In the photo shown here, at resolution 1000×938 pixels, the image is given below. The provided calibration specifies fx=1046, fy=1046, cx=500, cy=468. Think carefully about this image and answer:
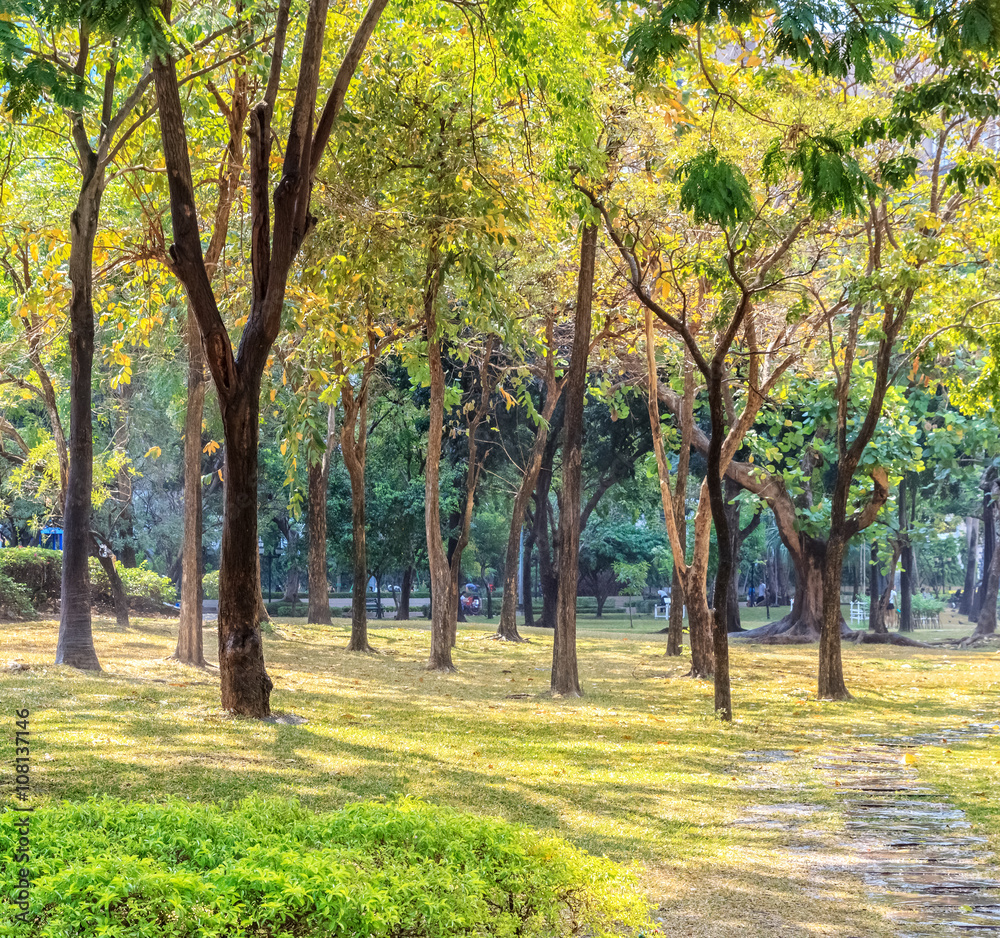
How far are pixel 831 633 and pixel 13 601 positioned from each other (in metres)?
15.7

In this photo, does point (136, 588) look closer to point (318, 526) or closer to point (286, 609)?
point (318, 526)

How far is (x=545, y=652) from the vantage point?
23.1 m

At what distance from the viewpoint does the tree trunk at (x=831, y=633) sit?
15555 mm

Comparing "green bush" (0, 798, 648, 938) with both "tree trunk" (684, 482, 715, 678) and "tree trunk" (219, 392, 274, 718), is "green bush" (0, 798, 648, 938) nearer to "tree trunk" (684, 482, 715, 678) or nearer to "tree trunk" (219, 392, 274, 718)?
"tree trunk" (219, 392, 274, 718)

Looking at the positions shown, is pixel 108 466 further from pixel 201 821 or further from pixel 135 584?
pixel 201 821

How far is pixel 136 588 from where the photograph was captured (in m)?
25.3

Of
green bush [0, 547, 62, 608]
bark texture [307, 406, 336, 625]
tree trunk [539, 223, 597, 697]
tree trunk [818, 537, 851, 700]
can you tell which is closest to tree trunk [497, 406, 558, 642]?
bark texture [307, 406, 336, 625]

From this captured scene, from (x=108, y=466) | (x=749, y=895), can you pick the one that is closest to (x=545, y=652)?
(x=108, y=466)

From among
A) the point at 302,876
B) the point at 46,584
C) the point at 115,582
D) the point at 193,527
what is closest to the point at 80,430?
the point at 193,527

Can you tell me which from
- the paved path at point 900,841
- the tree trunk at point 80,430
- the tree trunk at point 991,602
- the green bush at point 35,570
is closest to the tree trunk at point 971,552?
the tree trunk at point 991,602

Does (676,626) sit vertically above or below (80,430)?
below

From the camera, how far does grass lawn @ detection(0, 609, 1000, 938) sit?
6.42 meters

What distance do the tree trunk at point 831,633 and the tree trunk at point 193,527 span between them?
909 centimetres

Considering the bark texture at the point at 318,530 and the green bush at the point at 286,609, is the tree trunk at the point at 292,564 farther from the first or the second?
the bark texture at the point at 318,530
